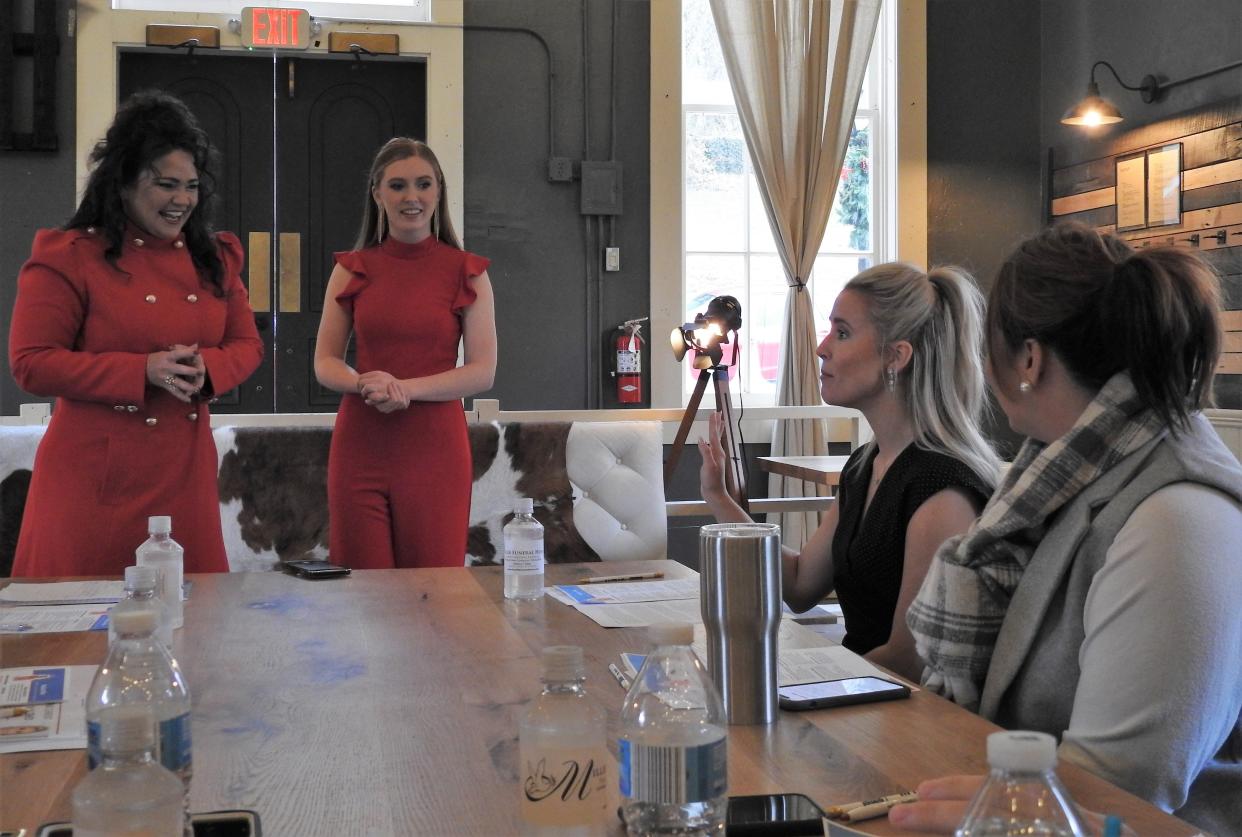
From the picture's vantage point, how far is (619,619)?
1.67 meters

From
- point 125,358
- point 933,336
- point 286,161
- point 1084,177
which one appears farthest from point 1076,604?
point 1084,177

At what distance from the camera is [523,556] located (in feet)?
6.07

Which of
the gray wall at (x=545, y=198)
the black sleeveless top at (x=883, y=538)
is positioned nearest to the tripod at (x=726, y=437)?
the black sleeveless top at (x=883, y=538)

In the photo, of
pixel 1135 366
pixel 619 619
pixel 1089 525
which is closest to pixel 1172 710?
pixel 1089 525

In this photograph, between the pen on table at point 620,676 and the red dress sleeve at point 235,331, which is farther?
the red dress sleeve at point 235,331

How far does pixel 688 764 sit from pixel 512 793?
227 mm

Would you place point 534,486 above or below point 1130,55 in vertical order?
below

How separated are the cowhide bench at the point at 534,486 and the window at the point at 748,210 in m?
2.21

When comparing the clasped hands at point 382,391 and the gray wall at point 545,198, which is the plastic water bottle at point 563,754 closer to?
the clasped hands at point 382,391

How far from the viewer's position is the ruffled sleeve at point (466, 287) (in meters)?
2.63

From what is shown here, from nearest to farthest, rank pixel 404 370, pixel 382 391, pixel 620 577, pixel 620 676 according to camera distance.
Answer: pixel 620 676 < pixel 620 577 < pixel 382 391 < pixel 404 370

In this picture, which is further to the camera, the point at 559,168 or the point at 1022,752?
the point at 559,168

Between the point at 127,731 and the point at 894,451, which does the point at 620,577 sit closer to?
the point at 894,451

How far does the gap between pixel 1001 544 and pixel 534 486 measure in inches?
88.5
